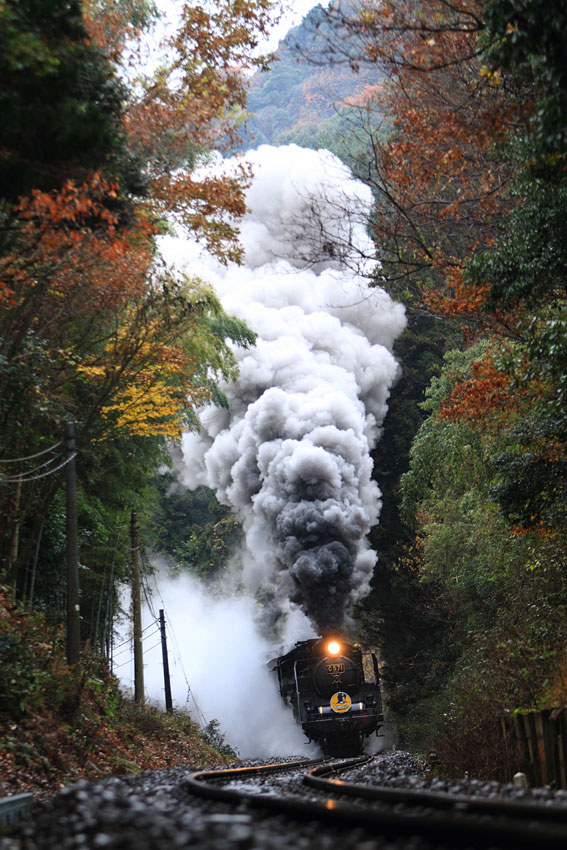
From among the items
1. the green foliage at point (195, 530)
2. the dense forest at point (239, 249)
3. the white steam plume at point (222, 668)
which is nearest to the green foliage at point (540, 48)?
the dense forest at point (239, 249)

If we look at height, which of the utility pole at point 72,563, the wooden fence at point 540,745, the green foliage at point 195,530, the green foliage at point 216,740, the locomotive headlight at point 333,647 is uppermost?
the green foliage at point 195,530

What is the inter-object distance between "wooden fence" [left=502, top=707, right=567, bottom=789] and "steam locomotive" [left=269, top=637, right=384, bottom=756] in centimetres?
1036

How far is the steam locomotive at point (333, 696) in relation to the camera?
1692 cm

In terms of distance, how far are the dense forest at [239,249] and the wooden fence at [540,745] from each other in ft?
1.34

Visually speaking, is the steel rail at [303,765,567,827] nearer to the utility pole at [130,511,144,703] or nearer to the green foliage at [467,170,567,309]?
the green foliage at [467,170,567,309]

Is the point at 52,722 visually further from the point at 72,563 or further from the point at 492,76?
the point at 492,76

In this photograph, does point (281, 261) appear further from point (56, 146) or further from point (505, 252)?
point (56, 146)

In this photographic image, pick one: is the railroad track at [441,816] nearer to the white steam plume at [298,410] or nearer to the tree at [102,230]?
the tree at [102,230]

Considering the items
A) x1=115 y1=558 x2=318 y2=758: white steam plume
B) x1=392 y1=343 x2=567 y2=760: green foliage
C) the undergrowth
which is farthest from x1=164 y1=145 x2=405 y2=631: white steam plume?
the undergrowth

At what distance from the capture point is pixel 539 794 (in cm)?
395

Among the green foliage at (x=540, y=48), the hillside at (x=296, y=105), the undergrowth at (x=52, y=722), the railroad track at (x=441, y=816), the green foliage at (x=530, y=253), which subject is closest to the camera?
the railroad track at (x=441, y=816)

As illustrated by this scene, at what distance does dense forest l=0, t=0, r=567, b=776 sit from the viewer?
22.3 ft

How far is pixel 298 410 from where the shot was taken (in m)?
23.0

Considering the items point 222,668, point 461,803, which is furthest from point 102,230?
point 222,668
